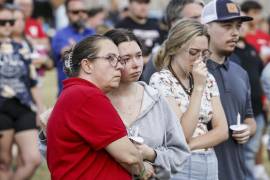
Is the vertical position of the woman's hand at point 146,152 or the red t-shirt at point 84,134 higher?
the red t-shirt at point 84,134

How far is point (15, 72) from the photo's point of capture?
7.69m

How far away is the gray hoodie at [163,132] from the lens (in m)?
4.05

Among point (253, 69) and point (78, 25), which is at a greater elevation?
point (78, 25)

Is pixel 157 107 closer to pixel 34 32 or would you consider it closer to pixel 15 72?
pixel 15 72

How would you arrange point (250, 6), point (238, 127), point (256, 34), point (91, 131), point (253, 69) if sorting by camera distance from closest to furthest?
point (91, 131) < point (238, 127) < point (253, 69) < point (250, 6) < point (256, 34)

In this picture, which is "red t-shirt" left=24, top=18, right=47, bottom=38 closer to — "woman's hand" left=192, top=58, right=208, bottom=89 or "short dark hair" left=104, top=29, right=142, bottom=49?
"woman's hand" left=192, top=58, right=208, bottom=89

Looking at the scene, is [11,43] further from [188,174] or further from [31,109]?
[188,174]

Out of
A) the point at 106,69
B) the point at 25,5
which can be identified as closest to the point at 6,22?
the point at 25,5

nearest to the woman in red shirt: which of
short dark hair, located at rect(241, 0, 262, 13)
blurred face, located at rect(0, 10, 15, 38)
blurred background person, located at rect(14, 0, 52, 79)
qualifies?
blurred face, located at rect(0, 10, 15, 38)

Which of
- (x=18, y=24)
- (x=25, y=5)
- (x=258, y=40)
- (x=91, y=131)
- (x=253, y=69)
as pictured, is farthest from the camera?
(x=258, y=40)

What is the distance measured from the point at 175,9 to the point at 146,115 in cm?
237

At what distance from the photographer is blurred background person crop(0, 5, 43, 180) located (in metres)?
7.63

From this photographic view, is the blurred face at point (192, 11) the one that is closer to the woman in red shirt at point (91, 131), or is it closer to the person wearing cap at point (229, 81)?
the person wearing cap at point (229, 81)

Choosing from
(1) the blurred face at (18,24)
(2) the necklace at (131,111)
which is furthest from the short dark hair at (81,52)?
(1) the blurred face at (18,24)
